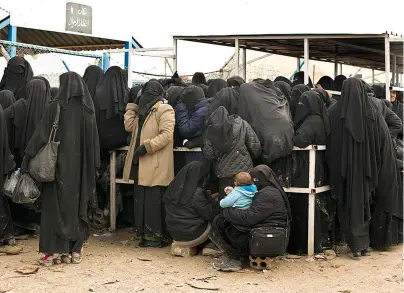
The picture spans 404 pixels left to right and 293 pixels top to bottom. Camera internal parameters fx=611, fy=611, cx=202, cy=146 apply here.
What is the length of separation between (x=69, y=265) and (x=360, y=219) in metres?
2.96

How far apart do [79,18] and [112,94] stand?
24.3ft

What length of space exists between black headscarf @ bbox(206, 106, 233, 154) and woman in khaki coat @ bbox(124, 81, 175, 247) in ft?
2.19

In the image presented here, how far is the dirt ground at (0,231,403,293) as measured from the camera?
5.24 m

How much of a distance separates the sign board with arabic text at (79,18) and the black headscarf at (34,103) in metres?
7.37

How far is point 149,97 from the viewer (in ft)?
22.1

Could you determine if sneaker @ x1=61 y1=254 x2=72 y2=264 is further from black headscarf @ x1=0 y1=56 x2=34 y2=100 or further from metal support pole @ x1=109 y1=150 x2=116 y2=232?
black headscarf @ x1=0 y1=56 x2=34 y2=100

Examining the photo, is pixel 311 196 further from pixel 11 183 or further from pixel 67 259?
pixel 11 183

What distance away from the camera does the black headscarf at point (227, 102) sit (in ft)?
21.6

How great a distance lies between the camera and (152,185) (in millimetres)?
6625

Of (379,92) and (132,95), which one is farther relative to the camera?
(379,92)

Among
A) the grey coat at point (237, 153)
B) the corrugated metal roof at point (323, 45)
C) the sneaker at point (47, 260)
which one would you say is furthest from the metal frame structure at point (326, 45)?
the sneaker at point (47, 260)

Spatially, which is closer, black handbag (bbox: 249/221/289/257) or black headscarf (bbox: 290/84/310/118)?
black handbag (bbox: 249/221/289/257)

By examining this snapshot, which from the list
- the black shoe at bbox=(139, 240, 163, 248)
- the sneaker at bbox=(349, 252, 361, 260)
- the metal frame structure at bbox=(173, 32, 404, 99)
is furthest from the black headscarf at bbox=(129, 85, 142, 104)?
the metal frame structure at bbox=(173, 32, 404, 99)

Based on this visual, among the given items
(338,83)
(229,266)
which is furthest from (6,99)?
(338,83)
